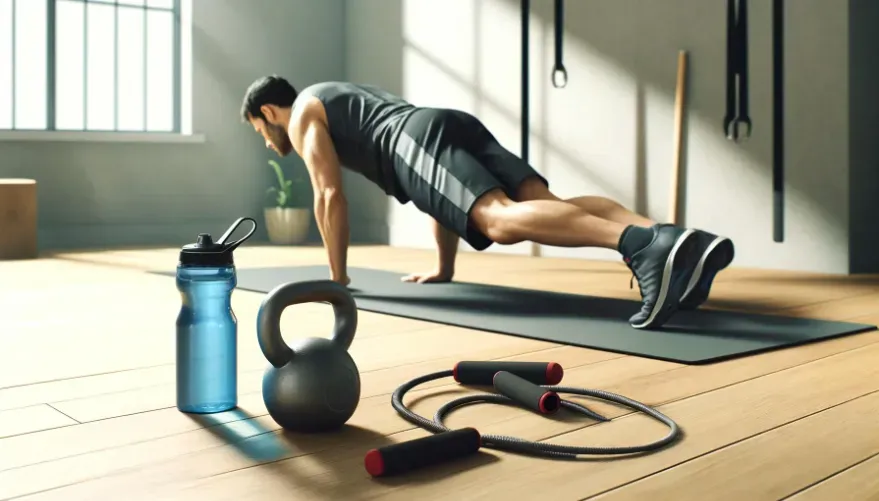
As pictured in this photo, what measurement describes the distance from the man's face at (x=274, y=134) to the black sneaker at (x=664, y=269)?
1536 millimetres

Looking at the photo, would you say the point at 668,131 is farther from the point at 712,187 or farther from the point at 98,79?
the point at 98,79

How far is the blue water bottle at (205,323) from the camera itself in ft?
4.60

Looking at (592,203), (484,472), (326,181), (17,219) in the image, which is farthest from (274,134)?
(484,472)

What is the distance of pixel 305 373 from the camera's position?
53.6 inches

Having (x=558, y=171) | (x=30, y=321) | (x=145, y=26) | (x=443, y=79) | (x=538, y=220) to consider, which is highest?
(x=145, y=26)

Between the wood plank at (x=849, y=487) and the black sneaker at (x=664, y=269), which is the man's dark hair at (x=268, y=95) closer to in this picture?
the black sneaker at (x=664, y=269)

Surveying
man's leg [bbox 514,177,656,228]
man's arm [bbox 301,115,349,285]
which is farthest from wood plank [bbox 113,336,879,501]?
man's arm [bbox 301,115,349,285]

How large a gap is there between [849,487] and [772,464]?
11 centimetres

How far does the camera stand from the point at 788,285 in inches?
141

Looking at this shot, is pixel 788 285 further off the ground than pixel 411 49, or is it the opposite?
pixel 411 49

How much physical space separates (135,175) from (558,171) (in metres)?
2.59

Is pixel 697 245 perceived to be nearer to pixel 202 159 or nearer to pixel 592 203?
pixel 592 203

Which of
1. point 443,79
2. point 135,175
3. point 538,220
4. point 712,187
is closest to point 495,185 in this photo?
point 538,220

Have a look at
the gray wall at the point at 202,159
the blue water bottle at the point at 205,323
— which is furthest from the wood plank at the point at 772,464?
the gray wall at the point at 202,159
